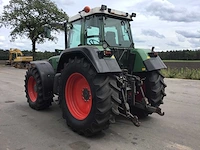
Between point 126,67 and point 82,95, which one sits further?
point 126,67

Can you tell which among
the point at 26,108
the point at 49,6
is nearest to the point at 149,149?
the point at 26,108

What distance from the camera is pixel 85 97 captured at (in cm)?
389

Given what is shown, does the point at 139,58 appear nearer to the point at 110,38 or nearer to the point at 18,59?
the point at 110,38

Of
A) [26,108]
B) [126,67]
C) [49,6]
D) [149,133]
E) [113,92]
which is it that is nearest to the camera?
[113,92]

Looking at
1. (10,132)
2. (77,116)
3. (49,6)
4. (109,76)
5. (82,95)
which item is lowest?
(10,132)

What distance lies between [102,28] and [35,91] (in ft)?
8.05

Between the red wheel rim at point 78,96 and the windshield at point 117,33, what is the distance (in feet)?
3.19

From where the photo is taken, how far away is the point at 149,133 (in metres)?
3.84

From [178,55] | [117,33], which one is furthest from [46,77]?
[178,55]

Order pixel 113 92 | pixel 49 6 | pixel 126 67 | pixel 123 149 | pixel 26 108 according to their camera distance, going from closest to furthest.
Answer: pixel 123 149, pixel 113 92, pixel 126 67, pixel 26 108, pixel 49 6

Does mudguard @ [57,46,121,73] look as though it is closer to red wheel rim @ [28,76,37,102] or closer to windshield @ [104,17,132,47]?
windshield @ [104,17,132,47]

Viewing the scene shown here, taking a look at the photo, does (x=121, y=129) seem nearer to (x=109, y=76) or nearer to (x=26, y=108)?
(x=109, y=76)

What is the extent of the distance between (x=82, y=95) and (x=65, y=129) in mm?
714

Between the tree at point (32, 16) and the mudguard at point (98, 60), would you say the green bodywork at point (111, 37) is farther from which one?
the tree at point (32, 16)
